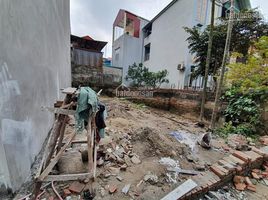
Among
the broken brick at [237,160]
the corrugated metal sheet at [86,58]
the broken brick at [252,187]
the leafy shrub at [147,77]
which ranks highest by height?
the corrugated metal sheet at [86,58]

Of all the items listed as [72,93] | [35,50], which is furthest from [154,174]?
[35,50]

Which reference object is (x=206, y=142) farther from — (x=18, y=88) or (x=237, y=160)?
(x=18, y=88)

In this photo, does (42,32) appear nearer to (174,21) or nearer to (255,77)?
(255,77)

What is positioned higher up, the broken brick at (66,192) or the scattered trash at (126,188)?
the broken brick at (66,192)

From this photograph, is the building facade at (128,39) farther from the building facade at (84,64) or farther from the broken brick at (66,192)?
the broken brick at (66,192)

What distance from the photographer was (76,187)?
193 cm

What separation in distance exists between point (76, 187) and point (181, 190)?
53.4 inches

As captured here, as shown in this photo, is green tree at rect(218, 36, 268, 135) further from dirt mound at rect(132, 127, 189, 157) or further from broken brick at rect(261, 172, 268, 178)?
dirt mound at rect(132, 127, 189, 157)

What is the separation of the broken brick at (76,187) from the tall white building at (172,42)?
883 cm

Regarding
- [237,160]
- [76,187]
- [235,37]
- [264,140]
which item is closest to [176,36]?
[235,37]

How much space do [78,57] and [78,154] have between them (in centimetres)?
971

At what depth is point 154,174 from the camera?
7.50ft

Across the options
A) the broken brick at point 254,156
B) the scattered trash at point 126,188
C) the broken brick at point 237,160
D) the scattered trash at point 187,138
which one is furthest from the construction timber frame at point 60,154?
the broken brick at point 254,156

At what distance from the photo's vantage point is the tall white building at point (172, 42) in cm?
970
